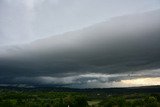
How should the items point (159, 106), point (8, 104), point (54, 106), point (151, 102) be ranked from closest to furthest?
1. point (159, 106)
2. point (151, 102)
3. point (54, 106)
4. point (8, 104)

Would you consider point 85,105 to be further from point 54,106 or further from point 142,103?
point 142,103

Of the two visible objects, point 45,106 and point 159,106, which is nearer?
point 159,106

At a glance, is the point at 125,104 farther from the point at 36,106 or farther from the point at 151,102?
the point at 36,106

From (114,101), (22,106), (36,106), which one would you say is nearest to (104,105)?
(114,101)

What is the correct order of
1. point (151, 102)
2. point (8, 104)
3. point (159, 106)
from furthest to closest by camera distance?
point (8, 104) < point (151, 102) < point (159, 106)

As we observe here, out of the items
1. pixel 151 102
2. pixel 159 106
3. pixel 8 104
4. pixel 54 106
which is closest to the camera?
pixel 159 106

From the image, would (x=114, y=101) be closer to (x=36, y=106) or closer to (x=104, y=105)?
(x=104, y=105)

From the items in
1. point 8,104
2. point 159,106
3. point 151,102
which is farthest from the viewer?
point 8,104

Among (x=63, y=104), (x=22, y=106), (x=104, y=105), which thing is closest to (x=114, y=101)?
(x=104, y=105)

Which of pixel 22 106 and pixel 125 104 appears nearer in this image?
pixel 125 104
